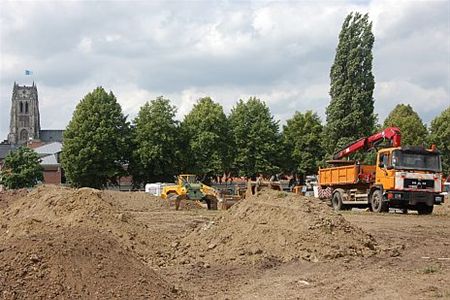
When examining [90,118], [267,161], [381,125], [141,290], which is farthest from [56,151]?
[141,290]

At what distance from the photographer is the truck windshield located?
2725 centimetres

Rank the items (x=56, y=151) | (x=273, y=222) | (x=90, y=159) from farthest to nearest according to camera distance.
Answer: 1. (x=56, y=151)
2. (x=90, y=159)
3. (x=273, y=222)

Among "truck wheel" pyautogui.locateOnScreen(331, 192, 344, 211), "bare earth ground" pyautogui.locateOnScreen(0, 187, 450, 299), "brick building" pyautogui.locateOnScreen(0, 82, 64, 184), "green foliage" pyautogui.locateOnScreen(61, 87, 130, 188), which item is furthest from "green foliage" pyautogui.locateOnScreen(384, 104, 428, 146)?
"brick building" pyautogui.locateOnScreen(0, 82, 64, 184)

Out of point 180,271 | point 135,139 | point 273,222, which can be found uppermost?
point 135,139

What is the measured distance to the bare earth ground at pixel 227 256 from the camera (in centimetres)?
928

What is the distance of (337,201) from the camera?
107ft

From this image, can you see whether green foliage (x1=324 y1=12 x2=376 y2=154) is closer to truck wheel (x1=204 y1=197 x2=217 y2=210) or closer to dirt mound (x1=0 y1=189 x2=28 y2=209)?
truck wheel (x1=204 y1=197 x2=217 y2=210)

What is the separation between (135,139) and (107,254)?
54460 mm

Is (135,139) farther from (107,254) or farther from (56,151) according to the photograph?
(107,254)

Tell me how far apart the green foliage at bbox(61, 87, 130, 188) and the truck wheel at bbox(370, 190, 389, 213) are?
36640mm

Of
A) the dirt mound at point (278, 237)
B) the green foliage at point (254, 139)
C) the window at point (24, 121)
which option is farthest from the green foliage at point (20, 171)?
the window at point (24, 121)

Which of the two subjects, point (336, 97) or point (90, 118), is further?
point (90, 118)

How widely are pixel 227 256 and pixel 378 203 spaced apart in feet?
53.8

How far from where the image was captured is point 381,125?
231 feet
